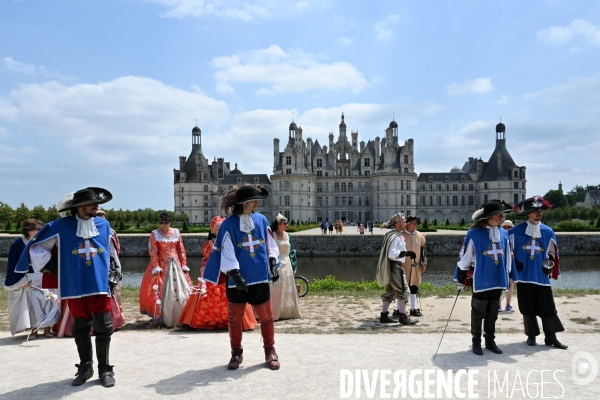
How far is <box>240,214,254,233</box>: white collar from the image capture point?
16.1 ft

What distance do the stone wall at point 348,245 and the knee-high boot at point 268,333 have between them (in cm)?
2771

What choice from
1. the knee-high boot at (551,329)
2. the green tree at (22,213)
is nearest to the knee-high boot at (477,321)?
the knee-high boot at (551,329)

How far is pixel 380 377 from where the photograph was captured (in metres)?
4.31

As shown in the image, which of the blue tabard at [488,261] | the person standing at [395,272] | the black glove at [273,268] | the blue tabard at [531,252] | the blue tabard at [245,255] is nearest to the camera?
the blue tabard at [245,255]

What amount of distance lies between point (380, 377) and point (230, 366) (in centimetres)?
142

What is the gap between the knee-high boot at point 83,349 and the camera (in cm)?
427

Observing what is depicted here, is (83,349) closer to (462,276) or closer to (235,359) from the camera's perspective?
(235,359)

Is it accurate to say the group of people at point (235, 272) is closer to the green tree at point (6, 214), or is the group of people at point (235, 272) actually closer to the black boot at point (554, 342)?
the black boot at point (554, 342)

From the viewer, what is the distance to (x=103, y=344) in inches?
173

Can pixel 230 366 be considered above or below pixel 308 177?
below

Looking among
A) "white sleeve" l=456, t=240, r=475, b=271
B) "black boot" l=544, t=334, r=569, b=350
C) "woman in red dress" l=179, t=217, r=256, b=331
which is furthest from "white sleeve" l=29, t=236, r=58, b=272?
"black boot" l=544, t=334, r=569, b=350

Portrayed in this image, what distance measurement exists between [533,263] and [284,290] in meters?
3.69

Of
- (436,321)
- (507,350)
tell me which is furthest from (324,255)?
(507,350)

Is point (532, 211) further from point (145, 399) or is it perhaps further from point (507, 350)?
point (145, 399)
